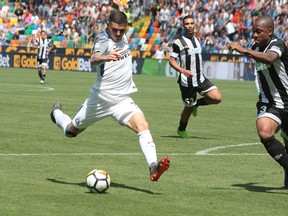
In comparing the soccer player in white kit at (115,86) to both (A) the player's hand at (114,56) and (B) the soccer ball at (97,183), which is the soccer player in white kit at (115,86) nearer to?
(A) the player's hand at (114,56)

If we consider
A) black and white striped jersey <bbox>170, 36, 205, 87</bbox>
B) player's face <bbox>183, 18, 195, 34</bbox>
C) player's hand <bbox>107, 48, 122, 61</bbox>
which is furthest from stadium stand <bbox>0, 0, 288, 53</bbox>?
player's hand <bbox>107, 48, 122, 61</bbox>

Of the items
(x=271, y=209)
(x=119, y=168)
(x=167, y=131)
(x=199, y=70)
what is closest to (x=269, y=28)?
(x=271, y=209)

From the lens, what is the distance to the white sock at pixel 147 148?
10.4m

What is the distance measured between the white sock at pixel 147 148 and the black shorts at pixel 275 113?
1.37 metres

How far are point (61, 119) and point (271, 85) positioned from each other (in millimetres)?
3172

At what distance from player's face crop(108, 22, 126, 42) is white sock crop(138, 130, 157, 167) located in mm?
1275

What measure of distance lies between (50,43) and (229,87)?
28.8ft

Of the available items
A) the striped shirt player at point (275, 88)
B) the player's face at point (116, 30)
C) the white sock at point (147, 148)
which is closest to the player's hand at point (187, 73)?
the player's face at point (116, 30)

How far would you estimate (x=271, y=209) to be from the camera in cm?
923

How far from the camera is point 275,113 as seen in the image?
1053 centimetres

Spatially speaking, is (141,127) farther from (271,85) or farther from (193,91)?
(193,91)

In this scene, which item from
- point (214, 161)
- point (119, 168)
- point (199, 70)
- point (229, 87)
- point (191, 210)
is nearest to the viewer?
point (191, 210)

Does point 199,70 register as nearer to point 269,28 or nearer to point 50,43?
point 269,28

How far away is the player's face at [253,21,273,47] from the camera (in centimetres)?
1033
